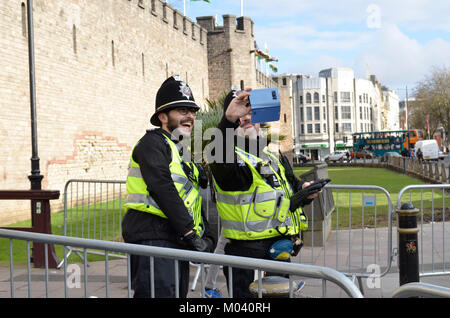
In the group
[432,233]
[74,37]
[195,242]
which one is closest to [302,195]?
[195,242]

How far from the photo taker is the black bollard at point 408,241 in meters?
4.57

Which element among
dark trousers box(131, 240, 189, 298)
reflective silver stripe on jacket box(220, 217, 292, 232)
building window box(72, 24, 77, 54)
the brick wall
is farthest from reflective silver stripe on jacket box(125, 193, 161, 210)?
building window box(72, 24, 77, 54)

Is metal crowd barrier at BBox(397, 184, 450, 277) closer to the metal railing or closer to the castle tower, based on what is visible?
the metal railing

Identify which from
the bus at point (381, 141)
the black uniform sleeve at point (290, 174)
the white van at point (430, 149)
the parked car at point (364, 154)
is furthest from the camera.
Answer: the parked car at point (364, 154)

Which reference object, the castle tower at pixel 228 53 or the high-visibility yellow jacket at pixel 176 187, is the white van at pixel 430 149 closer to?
the castle tower at pixel 228 53

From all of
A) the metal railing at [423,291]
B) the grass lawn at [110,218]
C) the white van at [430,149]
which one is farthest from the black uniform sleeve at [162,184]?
the white van at [430,149]

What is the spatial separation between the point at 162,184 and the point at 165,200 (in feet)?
0.29

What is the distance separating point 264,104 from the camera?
3.29 meters

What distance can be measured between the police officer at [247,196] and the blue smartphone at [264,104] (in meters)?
0.05

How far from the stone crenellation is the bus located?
3752cm

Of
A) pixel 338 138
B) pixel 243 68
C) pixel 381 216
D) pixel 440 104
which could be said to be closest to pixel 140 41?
pixel 243 68

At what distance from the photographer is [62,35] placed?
52.8ft

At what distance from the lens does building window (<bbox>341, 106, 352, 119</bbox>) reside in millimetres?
87875
